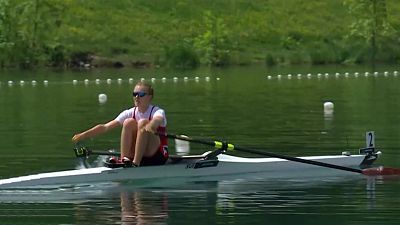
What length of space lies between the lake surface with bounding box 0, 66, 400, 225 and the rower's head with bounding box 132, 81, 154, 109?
1517 millimetres

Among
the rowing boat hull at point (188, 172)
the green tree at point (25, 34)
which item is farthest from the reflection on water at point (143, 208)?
the green tree at point (25, 34)

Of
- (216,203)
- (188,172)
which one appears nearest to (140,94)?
(188,172)

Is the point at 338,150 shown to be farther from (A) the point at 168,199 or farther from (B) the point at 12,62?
(B) the point at 12,62

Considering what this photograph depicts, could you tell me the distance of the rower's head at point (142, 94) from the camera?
17797mm

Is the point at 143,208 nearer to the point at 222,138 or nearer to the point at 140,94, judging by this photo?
the point at 140,94

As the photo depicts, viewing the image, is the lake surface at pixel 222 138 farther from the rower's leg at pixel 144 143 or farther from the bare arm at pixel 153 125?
the bare arm at pixel 153 125

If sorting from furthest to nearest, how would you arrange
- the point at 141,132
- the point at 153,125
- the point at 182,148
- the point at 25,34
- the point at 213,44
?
the point at 213,44
the point at 25,34
the point at 182,148
the point at 141,132
the point at 153,125

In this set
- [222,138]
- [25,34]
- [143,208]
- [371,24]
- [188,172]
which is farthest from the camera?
[371,24]

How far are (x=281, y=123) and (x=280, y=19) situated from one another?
78.6 meters

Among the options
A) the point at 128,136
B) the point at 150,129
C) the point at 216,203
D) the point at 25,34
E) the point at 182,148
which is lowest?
the point at 216,203

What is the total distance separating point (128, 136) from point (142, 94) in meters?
0.78

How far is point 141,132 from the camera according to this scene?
1770 cm

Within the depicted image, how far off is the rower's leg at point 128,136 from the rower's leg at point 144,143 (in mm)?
172

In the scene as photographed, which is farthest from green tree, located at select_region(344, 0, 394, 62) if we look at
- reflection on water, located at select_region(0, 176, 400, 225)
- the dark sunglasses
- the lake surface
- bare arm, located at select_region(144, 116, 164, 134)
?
bare arm, located at select_region(144, 116, 164, 134)
